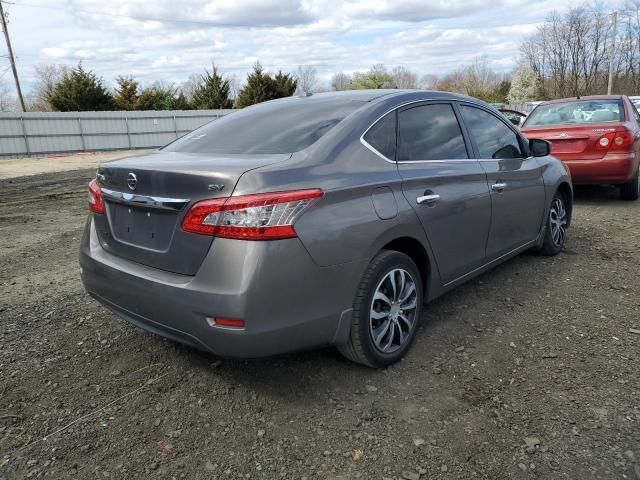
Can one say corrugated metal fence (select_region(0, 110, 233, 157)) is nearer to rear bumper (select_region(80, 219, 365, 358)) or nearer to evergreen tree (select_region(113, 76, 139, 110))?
evergreen tree (select_region(113, 76, 139, 110))

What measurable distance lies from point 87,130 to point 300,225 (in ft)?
86.0

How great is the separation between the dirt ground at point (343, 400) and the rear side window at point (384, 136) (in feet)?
4.17

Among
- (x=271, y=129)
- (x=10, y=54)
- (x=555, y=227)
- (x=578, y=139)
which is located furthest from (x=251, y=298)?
(x=10, y=54)

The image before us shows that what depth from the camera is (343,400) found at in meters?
2.79

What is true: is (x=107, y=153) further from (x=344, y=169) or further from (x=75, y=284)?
(x=344, y=169)

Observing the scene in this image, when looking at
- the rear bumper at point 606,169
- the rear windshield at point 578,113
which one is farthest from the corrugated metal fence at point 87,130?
the rear bumper at point 606,169

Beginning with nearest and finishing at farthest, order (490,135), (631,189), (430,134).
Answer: (430,134)
(490,135)
(631,189)

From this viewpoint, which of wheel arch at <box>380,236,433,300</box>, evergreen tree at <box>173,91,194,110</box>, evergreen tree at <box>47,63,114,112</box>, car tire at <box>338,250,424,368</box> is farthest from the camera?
evergreen tree at <box>173,91,194,110</box>

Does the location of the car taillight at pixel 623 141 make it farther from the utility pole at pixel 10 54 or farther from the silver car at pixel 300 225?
the utility pole at pixel 10 54

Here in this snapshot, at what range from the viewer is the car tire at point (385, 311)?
111 inches

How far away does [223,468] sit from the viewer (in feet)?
7.56

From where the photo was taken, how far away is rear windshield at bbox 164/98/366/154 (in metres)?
2.98

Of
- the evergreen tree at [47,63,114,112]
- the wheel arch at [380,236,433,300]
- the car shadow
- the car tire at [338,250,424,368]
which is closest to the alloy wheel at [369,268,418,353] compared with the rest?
the car tire at [338,250,424,368]

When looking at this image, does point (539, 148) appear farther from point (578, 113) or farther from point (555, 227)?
point (578, 113)
